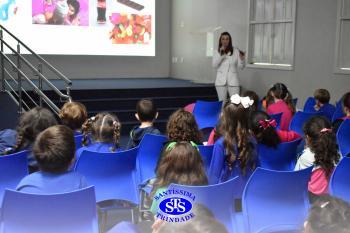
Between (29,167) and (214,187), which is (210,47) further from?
(214,187)

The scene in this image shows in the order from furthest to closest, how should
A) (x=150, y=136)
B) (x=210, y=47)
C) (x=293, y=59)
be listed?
1. (x=210, y=47)
2. (x=293, y=59)
3. (x=150, y=136)

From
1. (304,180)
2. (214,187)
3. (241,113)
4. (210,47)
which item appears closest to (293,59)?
(210,47)

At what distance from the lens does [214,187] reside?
1.88 meters

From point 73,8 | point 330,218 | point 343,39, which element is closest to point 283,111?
point 343,39

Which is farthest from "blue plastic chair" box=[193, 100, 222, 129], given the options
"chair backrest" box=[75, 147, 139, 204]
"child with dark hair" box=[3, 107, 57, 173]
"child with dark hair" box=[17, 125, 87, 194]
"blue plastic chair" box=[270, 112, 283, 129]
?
"child with dark hair" box=[17, 125, 87, 194]

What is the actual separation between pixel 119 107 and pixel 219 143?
188 inches

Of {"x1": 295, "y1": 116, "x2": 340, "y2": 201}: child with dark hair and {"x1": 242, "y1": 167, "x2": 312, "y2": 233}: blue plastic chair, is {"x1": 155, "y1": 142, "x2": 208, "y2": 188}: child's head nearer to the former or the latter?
{"x1": 242, "y1": 167, "x2": 312, "y2": 233}: blue plastic chair

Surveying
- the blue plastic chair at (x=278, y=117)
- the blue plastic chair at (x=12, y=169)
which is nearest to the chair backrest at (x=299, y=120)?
the blue plastic chair at (x=278, y=117)

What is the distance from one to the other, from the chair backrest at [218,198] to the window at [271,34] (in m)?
5.48

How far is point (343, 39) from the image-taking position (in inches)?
247

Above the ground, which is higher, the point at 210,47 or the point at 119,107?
the point at 210,47

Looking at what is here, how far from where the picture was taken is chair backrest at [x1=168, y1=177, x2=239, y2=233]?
1.82m

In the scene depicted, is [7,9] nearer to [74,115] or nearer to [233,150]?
[74,115]

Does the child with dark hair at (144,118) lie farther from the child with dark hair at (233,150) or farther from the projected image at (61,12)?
the projected image at (61,12)
